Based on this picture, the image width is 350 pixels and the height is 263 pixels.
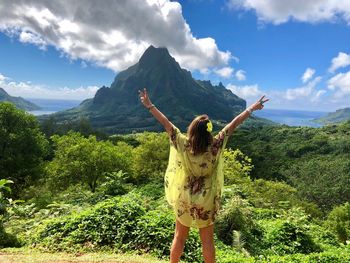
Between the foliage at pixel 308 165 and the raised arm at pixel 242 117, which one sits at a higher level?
the raised arm at pixel 242 117

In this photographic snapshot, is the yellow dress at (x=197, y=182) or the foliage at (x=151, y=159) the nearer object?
the yellow dress at (x=197, y=182)

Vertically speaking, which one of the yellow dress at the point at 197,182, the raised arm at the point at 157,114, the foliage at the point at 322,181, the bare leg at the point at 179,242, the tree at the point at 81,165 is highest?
the raised arm at the point at 157,114

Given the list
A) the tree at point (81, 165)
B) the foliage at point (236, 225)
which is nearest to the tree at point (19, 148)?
the tree at point (81, 165)

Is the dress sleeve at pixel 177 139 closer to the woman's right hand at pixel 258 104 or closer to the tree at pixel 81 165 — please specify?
the woman's right hand at pixel 258 104

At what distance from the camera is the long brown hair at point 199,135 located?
512 centimetres

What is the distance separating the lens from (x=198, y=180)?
211 inches

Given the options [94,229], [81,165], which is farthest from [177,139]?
[81,165]

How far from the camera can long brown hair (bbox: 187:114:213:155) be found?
5.12 metres

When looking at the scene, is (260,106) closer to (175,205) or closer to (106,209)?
(175,205)

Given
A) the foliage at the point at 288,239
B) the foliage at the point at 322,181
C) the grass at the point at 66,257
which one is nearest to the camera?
the grass at the point at 66,257

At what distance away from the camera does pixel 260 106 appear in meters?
5.97

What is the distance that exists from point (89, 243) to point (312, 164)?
92.6m

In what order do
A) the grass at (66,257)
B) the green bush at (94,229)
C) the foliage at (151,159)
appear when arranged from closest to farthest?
the grass at (66,257) → the green bush at (94,229) → the foliage at (151,159)

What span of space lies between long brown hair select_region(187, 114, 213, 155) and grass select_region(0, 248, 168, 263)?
329 cm
